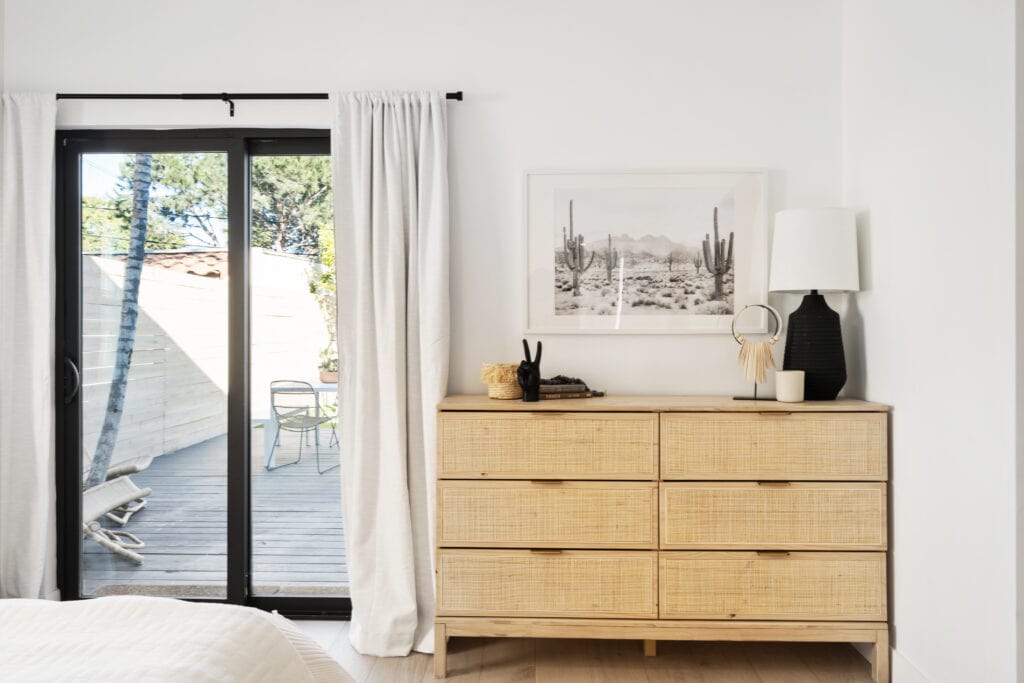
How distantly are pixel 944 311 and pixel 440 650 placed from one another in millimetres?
1932

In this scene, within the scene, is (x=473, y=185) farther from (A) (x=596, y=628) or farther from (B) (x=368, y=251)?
(A) (x=596, y=628)

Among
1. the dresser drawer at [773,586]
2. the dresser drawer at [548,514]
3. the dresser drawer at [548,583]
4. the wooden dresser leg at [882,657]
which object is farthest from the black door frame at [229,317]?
the wooden dresser leg at [882,657]

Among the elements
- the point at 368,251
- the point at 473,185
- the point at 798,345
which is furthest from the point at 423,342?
the point at 798,345

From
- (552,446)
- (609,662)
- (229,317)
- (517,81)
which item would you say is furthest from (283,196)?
(609,662)

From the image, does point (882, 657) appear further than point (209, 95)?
No

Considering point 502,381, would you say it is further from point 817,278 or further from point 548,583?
point 817,278

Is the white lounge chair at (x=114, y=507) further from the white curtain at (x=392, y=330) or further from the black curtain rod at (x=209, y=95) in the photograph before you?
the black curtain rod at (x=209, y=95)

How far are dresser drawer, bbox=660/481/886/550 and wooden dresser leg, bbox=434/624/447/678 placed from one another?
2.67 ft

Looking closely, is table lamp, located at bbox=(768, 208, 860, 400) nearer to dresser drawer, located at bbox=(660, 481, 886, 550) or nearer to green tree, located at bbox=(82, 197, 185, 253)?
dresser drawer, located at bbox=(660, 481, 886, 550)

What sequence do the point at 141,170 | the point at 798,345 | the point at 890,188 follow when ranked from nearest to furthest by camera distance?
the point at 890,188
the point at 798,345
the point at 141,170

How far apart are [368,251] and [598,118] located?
105cm

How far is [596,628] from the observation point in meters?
2.26

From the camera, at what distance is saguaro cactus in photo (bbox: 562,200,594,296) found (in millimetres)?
2648

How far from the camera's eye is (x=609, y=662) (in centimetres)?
241
